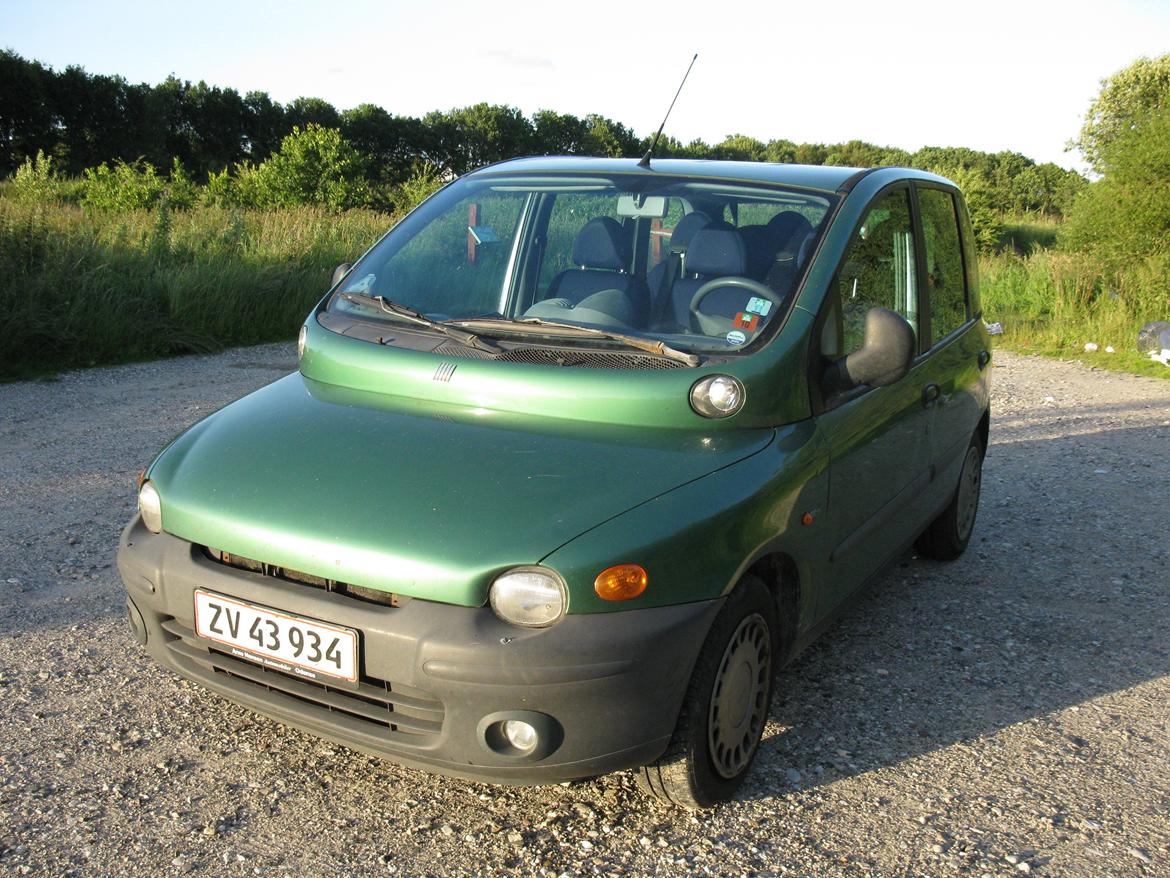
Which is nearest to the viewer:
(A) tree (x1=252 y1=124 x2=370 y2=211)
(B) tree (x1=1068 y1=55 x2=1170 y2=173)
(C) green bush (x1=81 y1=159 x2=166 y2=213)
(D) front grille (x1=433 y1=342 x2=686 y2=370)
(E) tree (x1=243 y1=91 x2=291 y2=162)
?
(D) front grille (x1=433 y1=342 x2=686 y2=370)

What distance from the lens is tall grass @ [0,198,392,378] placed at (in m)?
9.73

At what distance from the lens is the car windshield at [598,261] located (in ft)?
11.5

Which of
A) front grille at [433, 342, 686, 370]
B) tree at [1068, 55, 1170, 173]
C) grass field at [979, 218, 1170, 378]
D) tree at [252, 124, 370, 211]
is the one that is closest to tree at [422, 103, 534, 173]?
tree at [1068, 55, 1170, 173]

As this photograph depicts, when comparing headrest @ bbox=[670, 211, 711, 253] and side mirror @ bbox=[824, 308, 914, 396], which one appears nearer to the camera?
side mirror @ bbox=[824, 308, 914, 396]

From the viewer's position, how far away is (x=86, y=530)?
518cm

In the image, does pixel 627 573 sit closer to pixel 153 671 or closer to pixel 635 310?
pixel 635 310

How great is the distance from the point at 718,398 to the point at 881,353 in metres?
0.59

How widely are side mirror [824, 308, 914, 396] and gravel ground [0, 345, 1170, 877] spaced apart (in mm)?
1173

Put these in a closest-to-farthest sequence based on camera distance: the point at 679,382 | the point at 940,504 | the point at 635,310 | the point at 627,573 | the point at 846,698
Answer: the point at 627,573 < the point at 679,382 < the point at 635,310 < the point at 846,698 < the point at 940,504

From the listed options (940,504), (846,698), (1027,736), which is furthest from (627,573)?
(940,504)

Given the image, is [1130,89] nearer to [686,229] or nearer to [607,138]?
[607,138]

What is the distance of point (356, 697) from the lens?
2.70 m

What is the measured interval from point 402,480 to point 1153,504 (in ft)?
17.9

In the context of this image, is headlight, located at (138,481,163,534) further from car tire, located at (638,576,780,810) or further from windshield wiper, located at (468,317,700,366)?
car tire, located at (638,576,780,810)
